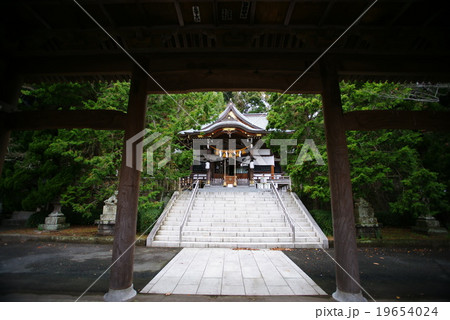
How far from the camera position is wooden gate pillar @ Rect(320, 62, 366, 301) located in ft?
11.3

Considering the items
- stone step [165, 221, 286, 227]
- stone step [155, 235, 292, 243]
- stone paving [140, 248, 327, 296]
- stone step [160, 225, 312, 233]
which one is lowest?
stone paving [140, 248, 327, 296]

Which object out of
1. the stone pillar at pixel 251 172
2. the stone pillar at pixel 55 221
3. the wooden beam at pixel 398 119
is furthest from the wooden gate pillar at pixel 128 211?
the stone pillar at pixel 251 172

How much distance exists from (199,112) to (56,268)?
21.4 ft

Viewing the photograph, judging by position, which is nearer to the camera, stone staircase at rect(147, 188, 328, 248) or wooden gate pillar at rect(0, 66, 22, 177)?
wooden gate pillar at rect(0, 66, 22, 177)

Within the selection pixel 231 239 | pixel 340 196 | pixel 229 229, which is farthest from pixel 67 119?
pixel 229 229

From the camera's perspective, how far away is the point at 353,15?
342 centimetres

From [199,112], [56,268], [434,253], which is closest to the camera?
[56,268]

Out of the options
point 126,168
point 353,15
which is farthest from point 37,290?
point 353,15

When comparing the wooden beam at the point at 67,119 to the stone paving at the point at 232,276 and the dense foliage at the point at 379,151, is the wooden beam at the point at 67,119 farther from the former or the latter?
the dense foliage at the point at 379,151

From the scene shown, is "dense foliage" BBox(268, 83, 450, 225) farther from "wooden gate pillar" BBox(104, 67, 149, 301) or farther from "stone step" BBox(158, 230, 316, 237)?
"wooden gate pillar" BBox(104, 67, 149, 301)

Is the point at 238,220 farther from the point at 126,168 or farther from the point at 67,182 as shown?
the point at 67,182

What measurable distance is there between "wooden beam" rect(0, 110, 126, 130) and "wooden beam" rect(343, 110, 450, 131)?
4155 millimetres

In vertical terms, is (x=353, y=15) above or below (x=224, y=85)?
above

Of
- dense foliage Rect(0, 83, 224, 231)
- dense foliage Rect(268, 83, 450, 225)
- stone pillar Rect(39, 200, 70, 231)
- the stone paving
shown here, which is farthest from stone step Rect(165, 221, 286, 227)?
stone pillar Rect(39, 200, 70, 231)
